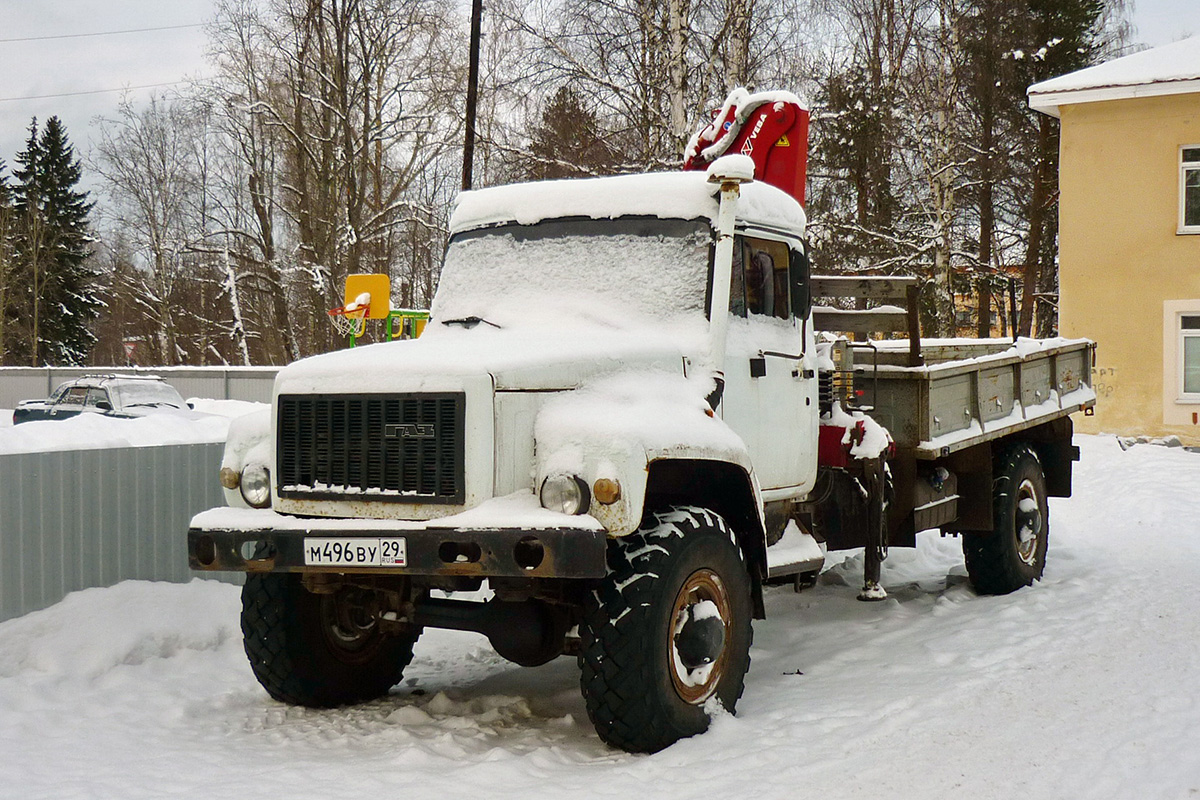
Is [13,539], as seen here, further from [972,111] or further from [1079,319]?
[972,111]

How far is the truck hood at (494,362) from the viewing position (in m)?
4.92

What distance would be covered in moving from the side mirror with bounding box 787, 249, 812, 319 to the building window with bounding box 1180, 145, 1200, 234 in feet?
51.6

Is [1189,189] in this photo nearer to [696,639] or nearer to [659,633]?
[696,639]

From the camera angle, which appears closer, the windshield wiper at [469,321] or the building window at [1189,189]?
the windshield wiper at [469,321]

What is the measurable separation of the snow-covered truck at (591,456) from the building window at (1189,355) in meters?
14.1

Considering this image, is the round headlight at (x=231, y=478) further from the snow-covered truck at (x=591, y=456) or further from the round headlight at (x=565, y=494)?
the round headlight at (x=565, y=494)

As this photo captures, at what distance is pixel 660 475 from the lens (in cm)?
534

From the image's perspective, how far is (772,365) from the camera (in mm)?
6105

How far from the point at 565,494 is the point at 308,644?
6.20ft

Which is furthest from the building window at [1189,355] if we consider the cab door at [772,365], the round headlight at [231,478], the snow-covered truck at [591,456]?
the round headlight at [231,478]

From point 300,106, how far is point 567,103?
1421 cm

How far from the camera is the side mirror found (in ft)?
20.5

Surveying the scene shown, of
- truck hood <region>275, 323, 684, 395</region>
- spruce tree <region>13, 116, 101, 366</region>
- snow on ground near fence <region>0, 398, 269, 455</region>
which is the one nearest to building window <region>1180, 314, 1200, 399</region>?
snow on ground near fence <region>0, 398, 269, 455</region>

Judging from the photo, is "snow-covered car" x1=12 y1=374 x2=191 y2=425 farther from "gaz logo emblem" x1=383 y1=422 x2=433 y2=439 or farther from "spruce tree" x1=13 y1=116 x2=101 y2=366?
"spruce tree" x1=13 y1=116 x2=101 y2=366
